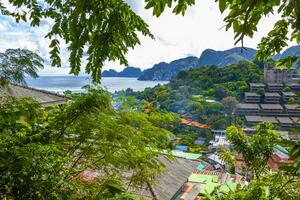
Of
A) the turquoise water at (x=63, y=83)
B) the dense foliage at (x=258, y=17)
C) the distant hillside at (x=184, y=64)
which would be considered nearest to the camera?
the dense foliage at (x=258, y=17)

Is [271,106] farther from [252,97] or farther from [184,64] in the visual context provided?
[184,64]

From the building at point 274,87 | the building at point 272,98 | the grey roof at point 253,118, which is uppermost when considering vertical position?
the building at point 274,87

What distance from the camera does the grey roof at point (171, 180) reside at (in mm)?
7115

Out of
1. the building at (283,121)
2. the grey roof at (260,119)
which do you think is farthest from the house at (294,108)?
the grey roof at (260,119)

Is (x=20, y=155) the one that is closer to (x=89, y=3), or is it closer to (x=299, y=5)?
(x=89, y=3)

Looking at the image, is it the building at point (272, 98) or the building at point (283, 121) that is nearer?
the building at point (283, 121)

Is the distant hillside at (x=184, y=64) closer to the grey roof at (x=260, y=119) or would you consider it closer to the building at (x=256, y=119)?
the grey roof at (x=260, y=119)

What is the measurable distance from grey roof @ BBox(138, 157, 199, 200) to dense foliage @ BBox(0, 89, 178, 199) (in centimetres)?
253

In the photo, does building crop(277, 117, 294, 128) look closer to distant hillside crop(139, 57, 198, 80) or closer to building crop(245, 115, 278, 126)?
building crop(245, 115, 278, 126)

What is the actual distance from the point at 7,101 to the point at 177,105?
1978 inches

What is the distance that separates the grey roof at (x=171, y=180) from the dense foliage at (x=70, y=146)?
253 cm

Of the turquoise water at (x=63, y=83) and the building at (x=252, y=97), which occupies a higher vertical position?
the turquoise water at (x=63, y=83)

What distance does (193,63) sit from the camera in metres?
120

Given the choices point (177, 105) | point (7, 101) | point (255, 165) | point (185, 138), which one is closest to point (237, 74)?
point (177, 105)
